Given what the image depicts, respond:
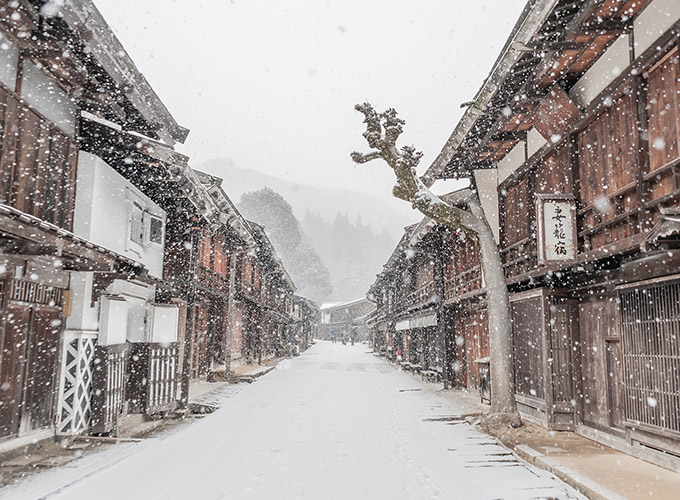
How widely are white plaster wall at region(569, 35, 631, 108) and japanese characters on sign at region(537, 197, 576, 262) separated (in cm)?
194

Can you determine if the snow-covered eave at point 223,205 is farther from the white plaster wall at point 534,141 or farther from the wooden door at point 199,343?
the white plaster wall at point 534,141

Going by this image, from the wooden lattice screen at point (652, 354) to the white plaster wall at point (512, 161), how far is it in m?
5.55

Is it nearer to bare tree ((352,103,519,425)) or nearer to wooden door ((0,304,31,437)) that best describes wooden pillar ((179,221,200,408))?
wooden door ((0,304,31,437))

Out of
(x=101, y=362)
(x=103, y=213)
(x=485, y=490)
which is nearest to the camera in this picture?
(x=485, y=490)

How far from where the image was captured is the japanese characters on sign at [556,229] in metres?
9.48

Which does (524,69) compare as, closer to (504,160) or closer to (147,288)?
(504,160)

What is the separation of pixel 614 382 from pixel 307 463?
5.66 metres

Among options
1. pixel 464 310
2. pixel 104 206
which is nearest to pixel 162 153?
pixel 104 206

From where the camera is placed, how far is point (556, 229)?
9.59 m

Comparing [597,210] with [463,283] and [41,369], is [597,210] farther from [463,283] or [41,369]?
[41,369]

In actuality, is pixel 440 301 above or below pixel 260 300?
below

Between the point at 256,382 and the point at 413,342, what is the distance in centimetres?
1377

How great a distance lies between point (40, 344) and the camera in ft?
29.0

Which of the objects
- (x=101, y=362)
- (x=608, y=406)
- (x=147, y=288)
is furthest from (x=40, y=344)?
(x=608, y=406)
